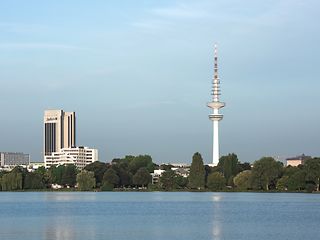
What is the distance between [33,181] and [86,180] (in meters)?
13.9

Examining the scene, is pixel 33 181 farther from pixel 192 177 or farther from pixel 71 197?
pixel 71 197

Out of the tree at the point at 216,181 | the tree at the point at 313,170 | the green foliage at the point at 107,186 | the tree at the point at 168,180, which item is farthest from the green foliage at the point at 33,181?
the tree at the point at 313,170

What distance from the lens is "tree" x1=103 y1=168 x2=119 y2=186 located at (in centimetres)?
15812

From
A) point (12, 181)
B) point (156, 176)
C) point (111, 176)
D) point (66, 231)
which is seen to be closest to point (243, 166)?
point (111, 176)

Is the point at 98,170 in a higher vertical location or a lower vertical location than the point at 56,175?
higher

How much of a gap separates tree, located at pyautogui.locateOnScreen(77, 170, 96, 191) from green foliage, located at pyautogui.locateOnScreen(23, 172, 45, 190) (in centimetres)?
1127

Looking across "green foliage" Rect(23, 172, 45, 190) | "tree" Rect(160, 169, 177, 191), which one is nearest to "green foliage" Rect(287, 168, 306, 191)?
"tree" Rect(160, 169, 177, 191)

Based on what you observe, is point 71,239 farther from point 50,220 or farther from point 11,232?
point 50,220

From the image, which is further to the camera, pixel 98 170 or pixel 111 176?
pixel 98 170

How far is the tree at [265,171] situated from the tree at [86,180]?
3658 cm

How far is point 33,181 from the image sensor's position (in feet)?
544

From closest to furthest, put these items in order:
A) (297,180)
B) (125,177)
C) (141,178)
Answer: (297,180) < (141,178) < (125,177)

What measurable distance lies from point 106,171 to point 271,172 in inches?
1588

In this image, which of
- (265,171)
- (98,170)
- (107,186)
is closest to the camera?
(265,171)
